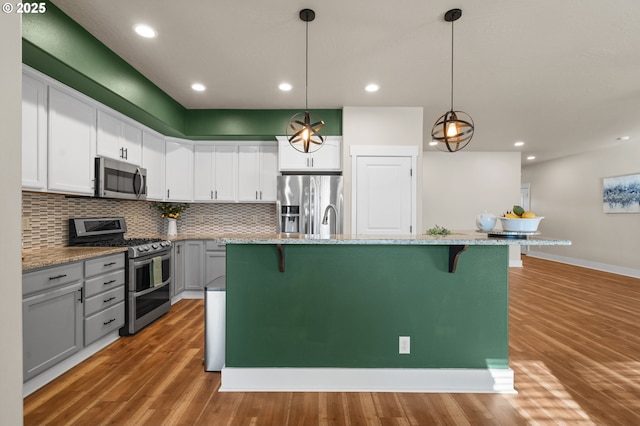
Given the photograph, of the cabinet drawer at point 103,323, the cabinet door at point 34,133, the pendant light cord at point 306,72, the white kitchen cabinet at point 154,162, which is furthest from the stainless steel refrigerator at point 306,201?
the cabinet door at point 34,133

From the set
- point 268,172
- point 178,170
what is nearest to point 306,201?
point 268,172

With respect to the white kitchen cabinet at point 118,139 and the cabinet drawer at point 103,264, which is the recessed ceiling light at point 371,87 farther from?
the cabinet drawer at point 103,264

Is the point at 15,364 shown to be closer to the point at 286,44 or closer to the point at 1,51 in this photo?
the point at 1,51

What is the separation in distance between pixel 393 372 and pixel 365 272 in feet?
2.42

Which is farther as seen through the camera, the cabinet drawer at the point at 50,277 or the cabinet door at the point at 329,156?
the cabinet door at the point at 329,156

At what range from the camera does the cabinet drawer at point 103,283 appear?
8.52 ft

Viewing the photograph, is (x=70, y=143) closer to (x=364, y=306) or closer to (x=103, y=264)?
(x=103, y=264)

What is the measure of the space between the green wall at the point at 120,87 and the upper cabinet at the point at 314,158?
0.17 metres

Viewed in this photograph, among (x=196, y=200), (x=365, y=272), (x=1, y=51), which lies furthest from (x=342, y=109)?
(x=1, y=51)

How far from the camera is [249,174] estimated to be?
4.68 m

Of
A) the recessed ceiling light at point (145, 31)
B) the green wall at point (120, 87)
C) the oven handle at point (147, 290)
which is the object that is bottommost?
the oven handle at point (147, 290)

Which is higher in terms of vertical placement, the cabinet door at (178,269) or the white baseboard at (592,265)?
the cabinet door at (178,269)

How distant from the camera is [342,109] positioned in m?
4.36

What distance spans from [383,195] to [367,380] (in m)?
2.53
